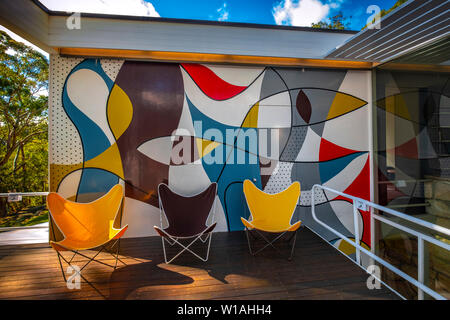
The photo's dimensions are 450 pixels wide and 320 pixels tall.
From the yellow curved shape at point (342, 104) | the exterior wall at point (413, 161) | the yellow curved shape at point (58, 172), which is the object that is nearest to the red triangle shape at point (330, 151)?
the yellow curved shape at point (342, 104)

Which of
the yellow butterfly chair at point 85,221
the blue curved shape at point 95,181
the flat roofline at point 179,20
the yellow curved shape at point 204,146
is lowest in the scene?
the yellow butterfly chair at point 85,221

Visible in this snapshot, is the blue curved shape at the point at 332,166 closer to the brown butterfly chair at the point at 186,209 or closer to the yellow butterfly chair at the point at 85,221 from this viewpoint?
the brown butterfly chair at the point at 186,209

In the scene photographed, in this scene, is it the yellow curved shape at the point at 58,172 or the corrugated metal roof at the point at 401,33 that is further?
the yellow curved shape at the point at 58,172

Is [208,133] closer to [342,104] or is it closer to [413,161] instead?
[342,104]

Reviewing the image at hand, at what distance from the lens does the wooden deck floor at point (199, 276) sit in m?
2.23

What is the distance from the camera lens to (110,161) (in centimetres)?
361

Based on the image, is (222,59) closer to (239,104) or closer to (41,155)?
(239,104)

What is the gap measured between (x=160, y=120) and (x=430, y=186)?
4.35 m

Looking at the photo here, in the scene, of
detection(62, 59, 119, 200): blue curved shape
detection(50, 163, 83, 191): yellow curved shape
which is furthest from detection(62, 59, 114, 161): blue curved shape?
detection(50, 163, 83, 191): yellow curved shape

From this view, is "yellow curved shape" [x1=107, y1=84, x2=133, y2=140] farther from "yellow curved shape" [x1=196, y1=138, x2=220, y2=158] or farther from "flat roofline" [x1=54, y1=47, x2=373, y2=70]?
"yellow curved shape" [x1=196, y1=138, x2=220, y2=158]

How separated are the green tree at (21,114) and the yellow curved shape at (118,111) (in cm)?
889

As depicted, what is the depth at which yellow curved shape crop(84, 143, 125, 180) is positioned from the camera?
3572mm

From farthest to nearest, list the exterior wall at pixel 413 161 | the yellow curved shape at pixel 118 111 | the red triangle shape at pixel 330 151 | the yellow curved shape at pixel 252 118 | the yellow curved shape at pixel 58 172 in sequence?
1. the red triangle shape at pixel 330 151
2. the yellow curved shape at pixel 252 118
3. the yellow curved shape at pixel 118 111
4. the yellow curved shape at pixel 58 172
5. the exterior wall at pixel 413 161

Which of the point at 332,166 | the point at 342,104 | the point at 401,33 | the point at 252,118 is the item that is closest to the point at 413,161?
the point at 332,166
